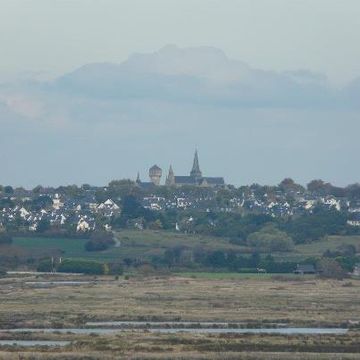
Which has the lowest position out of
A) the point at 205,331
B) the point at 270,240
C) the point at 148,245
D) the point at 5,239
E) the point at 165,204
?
the point at 205,331

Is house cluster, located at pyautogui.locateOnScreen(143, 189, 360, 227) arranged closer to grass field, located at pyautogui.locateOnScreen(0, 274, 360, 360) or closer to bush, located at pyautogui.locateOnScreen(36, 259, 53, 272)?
bush, located at pyautogui.locateOnScreen(36, 259, 53, 272)

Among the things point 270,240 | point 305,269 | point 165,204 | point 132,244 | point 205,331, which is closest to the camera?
point 205,331

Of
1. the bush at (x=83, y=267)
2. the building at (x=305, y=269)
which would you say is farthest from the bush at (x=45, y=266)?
the building at (x=305, y=269)

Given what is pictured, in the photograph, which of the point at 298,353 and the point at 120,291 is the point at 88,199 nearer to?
the point at 120,291

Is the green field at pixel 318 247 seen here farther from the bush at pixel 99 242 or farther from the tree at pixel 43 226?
the tree at pixel 43 226

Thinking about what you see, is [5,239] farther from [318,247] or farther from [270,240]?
[318,247]

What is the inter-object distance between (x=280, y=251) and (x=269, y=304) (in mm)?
53542

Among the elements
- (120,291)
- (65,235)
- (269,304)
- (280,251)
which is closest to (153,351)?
(269,304)

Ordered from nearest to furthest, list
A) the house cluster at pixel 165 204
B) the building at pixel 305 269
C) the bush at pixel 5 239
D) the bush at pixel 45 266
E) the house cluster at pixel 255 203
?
the building at pixel 305 269
the bush at pixel 45 266
the bush at pixel 5 239
the house cluster at pixel 165 204
the house cluster at pixel 255 203

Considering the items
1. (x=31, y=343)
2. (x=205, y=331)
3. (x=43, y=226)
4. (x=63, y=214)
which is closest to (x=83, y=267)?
(x=43, y=226)

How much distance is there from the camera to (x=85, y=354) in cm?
4606

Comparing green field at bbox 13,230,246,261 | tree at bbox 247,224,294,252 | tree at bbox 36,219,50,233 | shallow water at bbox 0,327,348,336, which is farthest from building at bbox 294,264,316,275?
shallow water at bbox 0,327,348,336

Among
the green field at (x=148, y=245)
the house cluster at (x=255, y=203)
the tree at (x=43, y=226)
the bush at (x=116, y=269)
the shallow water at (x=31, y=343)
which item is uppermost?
the house cluster at (x=255, y=203)

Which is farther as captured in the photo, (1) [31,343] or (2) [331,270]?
(2) [331,270]
